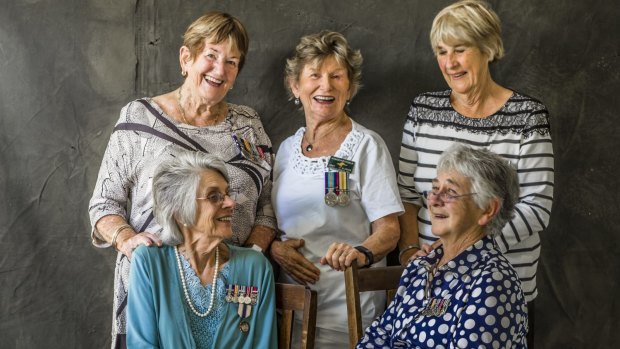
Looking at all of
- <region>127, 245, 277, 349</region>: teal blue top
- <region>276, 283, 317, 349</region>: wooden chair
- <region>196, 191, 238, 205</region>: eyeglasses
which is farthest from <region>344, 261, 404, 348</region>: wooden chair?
<region>196, 191, 238, 205</region>: eyeglasses

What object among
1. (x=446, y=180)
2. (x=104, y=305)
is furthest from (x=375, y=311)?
(x=104, y=305)

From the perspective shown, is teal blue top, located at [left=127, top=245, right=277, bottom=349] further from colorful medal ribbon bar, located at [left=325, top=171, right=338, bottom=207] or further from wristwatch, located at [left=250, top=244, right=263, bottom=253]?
colorful medal ribbon bar, located at [left=325, top=171, right=338, bottom=207]

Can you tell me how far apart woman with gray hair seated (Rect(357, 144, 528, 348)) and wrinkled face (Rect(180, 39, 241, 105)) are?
93 cm

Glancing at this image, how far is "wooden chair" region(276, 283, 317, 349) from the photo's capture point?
2582mm

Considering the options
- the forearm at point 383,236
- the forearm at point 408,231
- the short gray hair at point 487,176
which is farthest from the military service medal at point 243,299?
the short gray hair at point 487,176

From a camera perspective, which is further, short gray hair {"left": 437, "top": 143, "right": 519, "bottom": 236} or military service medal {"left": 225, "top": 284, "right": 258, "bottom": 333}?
military service medal {"left": 225, "top": 284, "right": 258, "bottom": 333}

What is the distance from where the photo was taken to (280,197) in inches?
118

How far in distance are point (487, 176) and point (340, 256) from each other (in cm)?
62

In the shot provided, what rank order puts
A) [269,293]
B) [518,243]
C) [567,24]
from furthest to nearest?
[567,24] < [518,243] < [269,293]

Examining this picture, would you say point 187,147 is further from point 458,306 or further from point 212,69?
point 458,306

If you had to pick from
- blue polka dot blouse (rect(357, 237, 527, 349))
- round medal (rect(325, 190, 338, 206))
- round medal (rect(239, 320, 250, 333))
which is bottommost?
round medal (rect(239, 320, 250, 333))

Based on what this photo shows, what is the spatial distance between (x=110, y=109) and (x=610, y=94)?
6.93ft

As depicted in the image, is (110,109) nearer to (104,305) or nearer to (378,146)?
(104,305)

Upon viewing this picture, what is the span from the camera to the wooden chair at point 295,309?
8.47ft
